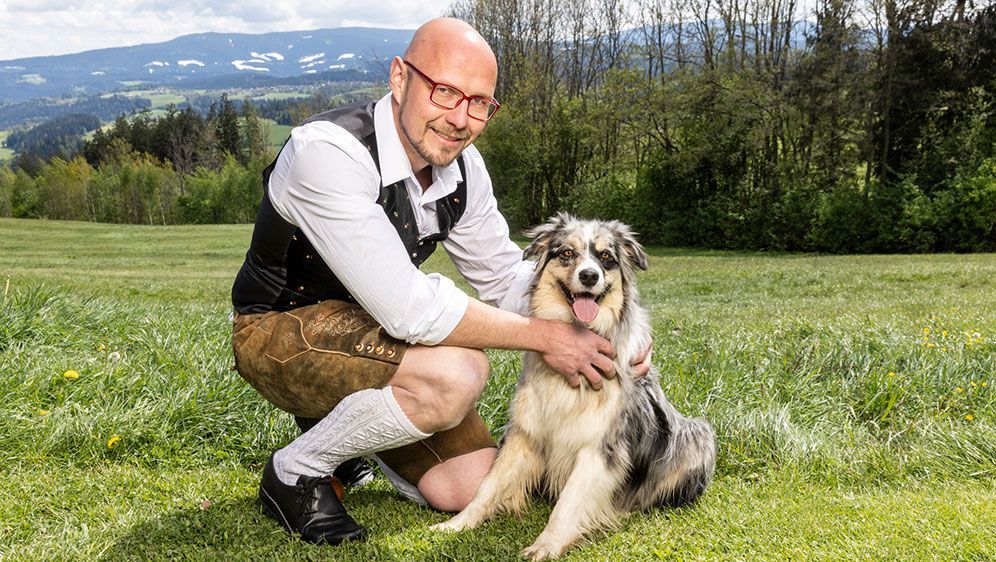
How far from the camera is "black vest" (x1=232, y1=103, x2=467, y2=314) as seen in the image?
117 inches

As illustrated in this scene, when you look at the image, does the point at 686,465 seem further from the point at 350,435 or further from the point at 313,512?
the point at 313,512

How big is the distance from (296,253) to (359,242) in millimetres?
516

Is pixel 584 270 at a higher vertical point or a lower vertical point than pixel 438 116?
lower

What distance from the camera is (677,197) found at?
3428 centimetres

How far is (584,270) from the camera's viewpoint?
3.00m

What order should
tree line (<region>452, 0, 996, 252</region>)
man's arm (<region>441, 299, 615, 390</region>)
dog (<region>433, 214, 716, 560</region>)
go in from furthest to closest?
tree line (<region>452, 0, 996, 252</region>)
dog (<region>433, 214, 716, 560</region>)
man's arm (<region>441, 299, 615, 390</region>)

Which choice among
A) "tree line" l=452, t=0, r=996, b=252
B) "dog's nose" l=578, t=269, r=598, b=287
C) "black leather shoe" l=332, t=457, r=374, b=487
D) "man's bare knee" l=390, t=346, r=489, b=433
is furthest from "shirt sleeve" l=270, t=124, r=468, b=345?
"tree line" l=452, t=0, r=996, b=252

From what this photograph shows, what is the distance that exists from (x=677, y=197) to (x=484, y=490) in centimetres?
3256

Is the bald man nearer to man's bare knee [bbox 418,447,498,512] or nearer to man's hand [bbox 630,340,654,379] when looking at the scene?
man's hand [bbox 630,340,654,379]

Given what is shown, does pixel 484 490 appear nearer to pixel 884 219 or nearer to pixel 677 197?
pixel 884 219

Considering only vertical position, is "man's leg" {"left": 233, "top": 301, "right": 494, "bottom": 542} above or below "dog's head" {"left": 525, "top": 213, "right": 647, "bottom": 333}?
below

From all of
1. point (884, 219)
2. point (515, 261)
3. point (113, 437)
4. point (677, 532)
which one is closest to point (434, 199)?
point (515, 261)

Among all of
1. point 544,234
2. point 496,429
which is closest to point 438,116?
point 544,234

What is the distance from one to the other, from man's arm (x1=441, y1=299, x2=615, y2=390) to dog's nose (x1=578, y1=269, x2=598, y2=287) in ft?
0.62
